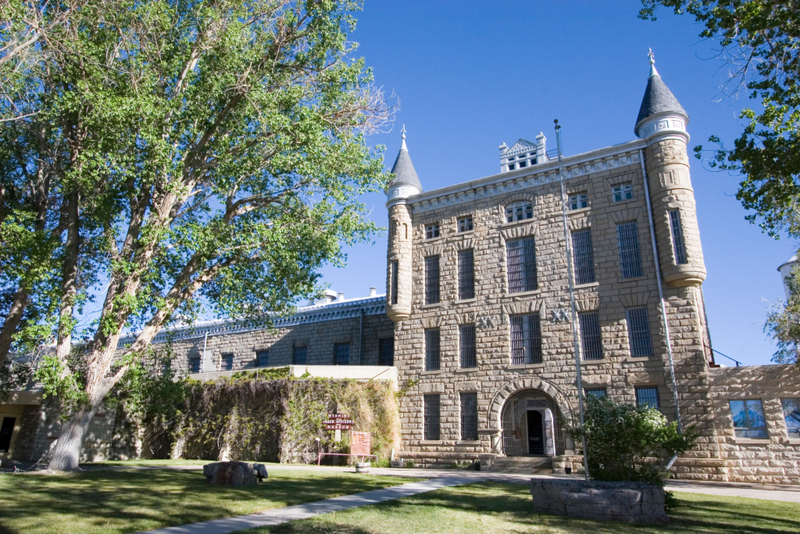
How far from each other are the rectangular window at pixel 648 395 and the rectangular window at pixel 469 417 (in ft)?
21.4

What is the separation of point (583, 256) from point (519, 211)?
3694 mm

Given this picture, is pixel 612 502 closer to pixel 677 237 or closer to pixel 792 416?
pixel 792 416

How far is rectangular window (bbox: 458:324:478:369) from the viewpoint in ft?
78.4

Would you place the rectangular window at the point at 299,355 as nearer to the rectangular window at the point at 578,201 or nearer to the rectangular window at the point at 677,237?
the rectangular window at the point at 578,201

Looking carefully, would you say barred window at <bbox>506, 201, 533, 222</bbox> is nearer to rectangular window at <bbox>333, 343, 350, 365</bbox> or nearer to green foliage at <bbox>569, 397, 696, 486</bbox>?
rectangular window at <bbox>333, 343, 350, 365</bbox>

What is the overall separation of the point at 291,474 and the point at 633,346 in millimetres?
13382

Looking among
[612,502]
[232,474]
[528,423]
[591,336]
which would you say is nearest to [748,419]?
[591,336]

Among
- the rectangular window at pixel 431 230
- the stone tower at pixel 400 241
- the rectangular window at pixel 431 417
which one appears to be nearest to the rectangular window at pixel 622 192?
the rectangular window at pixel 431 230

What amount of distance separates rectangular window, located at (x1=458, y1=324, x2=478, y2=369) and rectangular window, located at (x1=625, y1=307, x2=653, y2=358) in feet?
21.3

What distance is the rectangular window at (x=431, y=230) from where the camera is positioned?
2664cm

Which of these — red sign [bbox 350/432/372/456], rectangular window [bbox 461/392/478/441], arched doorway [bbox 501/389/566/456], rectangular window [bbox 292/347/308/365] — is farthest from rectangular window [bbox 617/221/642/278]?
rectangular window [bbox 292/347/308/365]

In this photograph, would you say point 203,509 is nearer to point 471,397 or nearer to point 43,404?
point 471,397

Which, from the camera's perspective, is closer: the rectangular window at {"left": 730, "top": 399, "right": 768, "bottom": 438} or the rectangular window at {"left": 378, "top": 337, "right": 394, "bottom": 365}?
the rectangular window at {"left": 730, "top": 399, "right": 768, "bottom": 438}

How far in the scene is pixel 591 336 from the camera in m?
21.5
